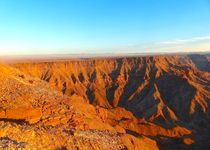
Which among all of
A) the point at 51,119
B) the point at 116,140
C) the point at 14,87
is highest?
the point at 14,87

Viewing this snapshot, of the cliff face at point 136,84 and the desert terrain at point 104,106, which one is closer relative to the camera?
the desert terrain at point 104,106

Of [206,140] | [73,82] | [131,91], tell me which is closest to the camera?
[206,140]

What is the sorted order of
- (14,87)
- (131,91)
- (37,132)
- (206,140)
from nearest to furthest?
1. (37,132)
2. (14,87)
3. (206,140)
4. (131,91)

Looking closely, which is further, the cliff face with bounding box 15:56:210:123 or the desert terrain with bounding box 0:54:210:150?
the cliff face with bounding box 15:56:210:123

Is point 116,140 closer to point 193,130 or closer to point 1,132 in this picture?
point 1,132

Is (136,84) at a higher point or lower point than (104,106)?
higher

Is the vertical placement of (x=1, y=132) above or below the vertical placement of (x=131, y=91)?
Answer: above

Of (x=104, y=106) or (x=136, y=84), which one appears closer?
(x=104, y=106)

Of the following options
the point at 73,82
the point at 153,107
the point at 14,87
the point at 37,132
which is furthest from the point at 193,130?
the point at 73,82
